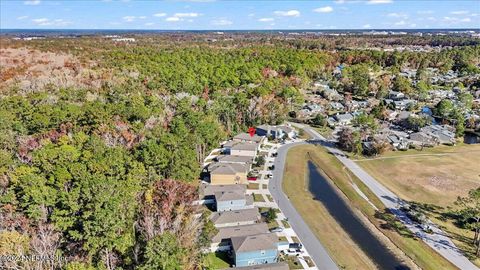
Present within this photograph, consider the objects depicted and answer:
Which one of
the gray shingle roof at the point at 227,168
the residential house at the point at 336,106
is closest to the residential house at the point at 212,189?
the gray shingle roof at the point at 227,168

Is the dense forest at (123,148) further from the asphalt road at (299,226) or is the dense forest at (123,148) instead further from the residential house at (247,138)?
the asphalt road at (299,226)

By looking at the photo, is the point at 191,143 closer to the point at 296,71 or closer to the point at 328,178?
the point at 328,178

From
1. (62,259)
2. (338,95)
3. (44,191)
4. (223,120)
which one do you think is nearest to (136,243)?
(62,259)

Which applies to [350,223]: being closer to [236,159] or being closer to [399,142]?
[236,159]

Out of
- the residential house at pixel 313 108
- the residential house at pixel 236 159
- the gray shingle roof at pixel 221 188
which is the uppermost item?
the residential house at pixel 313 108

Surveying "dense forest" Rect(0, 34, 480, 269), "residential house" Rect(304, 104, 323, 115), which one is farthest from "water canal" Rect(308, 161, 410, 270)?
"residential house" Rect(304, 104, 323, 115)

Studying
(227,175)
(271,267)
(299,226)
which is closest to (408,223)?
(299,226)

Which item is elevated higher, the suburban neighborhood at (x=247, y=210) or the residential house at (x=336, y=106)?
the residential house at (x=336, y=106)
